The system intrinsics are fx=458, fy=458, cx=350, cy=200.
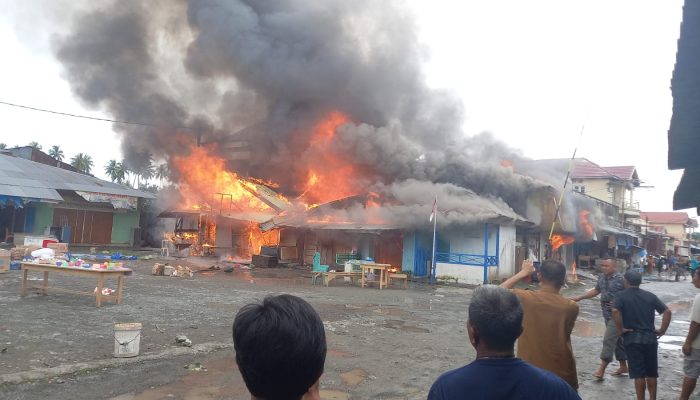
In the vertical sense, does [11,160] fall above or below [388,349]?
above

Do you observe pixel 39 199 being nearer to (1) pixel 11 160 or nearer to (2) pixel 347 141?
(1) pixel 11 160

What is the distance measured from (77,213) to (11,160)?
495 cm

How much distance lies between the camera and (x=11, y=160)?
26719 millimetres

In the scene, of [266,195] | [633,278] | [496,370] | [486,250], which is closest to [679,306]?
[486,250]

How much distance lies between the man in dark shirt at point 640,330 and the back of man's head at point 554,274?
2.31 m

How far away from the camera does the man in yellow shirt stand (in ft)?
11.4

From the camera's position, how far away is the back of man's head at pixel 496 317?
7.04 ft

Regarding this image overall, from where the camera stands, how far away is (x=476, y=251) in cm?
1938

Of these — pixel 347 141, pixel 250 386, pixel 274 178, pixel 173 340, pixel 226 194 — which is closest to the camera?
pixel 250 386

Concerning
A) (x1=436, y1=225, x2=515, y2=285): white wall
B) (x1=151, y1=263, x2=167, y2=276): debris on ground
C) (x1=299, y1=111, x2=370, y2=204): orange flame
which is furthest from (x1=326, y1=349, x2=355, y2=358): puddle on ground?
(x1=299, y1=111, x2=370, y2=204): orange flame

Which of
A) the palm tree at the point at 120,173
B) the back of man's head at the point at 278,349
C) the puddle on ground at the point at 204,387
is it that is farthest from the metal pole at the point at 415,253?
the palm tree at the point at 120,173

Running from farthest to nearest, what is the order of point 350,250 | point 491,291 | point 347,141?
1. point 347,141
2. point 350,250
3. point 491,291

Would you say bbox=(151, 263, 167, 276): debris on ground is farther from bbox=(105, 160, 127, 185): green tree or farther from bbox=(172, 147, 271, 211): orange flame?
bbox=(105, 160, 127, 185): green tree

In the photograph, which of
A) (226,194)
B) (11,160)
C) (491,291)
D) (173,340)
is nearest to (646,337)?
(491,291)
